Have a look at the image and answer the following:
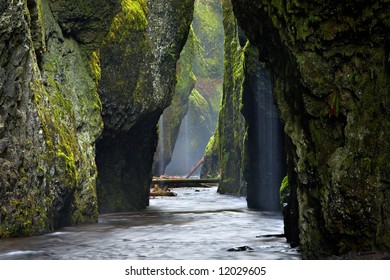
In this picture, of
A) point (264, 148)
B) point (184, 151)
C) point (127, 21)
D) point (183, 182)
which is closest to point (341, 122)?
point (264, 148)

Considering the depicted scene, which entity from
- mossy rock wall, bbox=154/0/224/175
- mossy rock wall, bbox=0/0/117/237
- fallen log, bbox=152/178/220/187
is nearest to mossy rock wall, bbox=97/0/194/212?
mossy rock wall, bbox=0/0/117/237

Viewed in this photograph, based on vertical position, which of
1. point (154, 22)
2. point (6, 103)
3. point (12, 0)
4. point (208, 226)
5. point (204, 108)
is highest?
point (204, 108)

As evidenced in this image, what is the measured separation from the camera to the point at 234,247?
11.3 m

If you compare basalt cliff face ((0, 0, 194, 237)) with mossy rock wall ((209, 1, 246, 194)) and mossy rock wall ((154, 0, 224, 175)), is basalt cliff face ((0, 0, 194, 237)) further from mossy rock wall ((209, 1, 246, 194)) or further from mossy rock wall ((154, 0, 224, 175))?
mossy rock wall ((154, 0, 224, 175))

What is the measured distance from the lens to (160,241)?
1264 centimetres

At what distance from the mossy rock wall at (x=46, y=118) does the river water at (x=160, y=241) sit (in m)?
0.67

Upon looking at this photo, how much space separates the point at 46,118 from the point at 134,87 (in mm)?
8505

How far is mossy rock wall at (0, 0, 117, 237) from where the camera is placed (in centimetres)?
1235

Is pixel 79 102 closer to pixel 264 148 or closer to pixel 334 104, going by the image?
pixel 264 148

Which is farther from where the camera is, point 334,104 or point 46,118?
point 46,118

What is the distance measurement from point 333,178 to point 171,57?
54.5 ft

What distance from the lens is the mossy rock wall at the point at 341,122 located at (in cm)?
822
